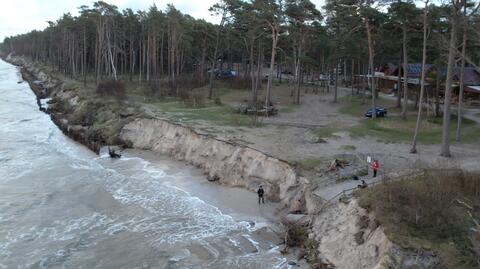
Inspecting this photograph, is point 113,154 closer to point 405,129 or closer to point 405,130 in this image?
point 405,130

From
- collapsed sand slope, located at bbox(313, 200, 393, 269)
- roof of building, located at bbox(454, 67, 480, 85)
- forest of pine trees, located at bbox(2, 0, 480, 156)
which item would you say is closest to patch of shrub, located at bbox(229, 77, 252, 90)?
forest of pine trees, located at bbox(2, 0, 480, 156)

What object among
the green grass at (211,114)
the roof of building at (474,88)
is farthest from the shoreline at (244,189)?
the roof of building at (474,88)

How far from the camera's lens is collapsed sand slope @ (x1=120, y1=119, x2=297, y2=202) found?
2522 cm

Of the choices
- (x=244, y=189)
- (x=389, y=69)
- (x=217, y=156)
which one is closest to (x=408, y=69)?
(x=389, y=69)

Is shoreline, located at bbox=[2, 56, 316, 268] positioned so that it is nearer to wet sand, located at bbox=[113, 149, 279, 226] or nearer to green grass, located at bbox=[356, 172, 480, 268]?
wet sand, located at bbox=[113, 149, 279, 226]

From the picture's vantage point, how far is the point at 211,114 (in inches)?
1757

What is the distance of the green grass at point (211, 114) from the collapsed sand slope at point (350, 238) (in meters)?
20.5

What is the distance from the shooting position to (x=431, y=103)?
53.0 m

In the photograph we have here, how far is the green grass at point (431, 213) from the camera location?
15234 millimetres

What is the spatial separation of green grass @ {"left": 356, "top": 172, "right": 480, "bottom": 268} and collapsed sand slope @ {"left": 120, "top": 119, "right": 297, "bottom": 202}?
6315mm

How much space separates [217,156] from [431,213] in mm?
16147

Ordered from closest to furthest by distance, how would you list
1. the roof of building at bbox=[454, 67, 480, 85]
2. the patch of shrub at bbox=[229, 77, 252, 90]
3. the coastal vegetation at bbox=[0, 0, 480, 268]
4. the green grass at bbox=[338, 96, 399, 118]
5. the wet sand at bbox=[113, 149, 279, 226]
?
the coastal vegetation at bbox=[0, 0, 480, 268] → the wet sand at bbox=[113, 149, 279, 226] → the green grass at bbox=[338, 96, 399, 118] → the roof of building at bbox=[454, 67, 480, 85] → the patch of shrub at bbox=[229, 77, 252, 90]

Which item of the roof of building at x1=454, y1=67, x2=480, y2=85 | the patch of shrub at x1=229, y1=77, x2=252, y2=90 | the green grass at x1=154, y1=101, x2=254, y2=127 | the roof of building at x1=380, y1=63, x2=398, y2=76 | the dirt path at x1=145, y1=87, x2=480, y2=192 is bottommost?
the dirt path at x1=145, y1=87, x2=480, y2=192

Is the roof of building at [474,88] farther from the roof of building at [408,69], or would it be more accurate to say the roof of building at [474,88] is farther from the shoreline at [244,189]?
the shoreline at [244,189]
